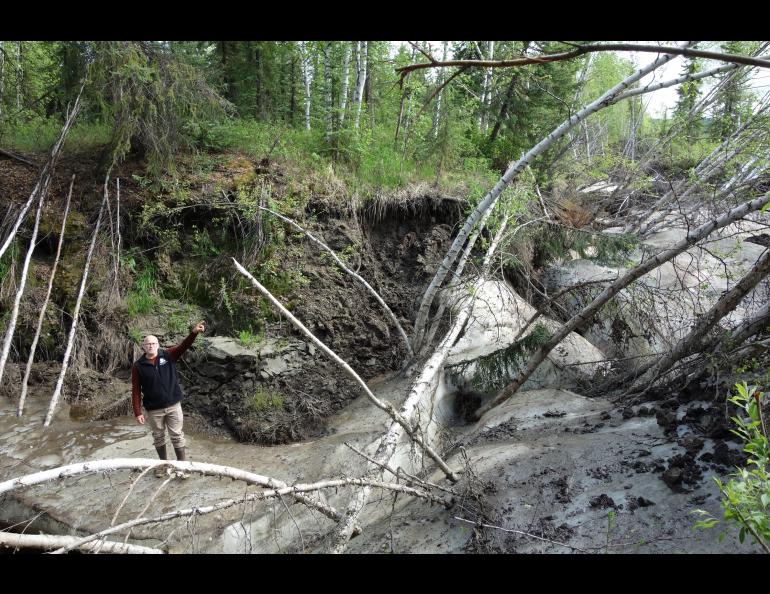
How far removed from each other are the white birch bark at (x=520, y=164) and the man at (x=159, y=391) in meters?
3.79

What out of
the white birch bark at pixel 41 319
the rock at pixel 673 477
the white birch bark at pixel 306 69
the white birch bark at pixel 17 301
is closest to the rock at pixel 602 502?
the rock at pixel 673 477

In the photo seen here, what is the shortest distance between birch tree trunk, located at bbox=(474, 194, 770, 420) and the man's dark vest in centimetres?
447

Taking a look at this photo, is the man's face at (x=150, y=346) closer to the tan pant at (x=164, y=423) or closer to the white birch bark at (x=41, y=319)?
the tan pant at (x=164, y=423)

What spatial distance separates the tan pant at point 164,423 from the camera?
6.14 metres

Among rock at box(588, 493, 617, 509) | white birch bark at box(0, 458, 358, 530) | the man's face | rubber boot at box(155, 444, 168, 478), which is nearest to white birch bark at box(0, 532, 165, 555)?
white birch bark at box(0, 458, 358, 530)

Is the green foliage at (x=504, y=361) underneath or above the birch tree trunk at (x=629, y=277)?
underneath

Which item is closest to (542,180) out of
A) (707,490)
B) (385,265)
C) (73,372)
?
(385,265)

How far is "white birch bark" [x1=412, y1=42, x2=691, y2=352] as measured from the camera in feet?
18.2

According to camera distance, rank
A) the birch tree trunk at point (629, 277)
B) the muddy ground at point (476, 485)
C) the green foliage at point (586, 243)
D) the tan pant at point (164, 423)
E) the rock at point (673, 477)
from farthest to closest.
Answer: the green foliage at point (586, 243)
the tan pant at point (164, 423)
the birch tree trunk at point (629, 277)
the rock at point (673, 477)
the muddy ground at point (476, 485)

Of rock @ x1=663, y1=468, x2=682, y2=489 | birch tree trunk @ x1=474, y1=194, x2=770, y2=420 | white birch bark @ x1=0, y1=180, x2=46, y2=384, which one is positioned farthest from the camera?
white birch bark @ x1=0, y1=180, x2=46, y2=384

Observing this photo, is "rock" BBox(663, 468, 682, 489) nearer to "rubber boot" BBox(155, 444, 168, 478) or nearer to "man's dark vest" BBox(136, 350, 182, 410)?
"man's dark vest" BBox(136, 350, 182, 410)

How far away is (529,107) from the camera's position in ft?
40.4

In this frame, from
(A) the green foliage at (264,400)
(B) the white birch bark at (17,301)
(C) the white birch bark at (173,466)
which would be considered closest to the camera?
(C) the white birch bark at (173,466)
